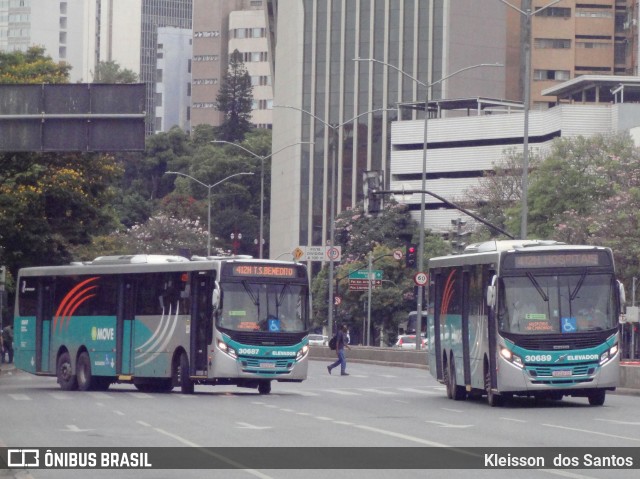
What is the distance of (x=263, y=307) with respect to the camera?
3297 centimetres

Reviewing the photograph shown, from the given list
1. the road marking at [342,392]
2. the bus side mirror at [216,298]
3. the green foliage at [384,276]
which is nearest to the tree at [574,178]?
the green foliage at [384,276]

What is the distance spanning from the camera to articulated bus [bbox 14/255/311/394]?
3269 centimetres

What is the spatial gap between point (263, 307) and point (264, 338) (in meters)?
0.67

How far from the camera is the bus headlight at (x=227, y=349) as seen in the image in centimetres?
3238

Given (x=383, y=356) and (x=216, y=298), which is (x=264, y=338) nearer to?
(x=216, y=298)

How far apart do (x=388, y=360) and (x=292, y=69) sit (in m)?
70.3

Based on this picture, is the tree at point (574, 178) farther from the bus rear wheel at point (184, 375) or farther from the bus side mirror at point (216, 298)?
the bus side mirror at point (216, 298)

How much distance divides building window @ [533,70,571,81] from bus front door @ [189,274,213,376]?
336 ft

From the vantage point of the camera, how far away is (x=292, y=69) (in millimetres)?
129375

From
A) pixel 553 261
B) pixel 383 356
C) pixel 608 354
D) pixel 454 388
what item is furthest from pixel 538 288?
pixel 383 356

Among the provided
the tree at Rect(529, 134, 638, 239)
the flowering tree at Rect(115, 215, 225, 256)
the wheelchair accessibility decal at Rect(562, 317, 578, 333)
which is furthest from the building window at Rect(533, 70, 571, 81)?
the wheelchair accessibility decal at Rect(562, 317, 578, 333)

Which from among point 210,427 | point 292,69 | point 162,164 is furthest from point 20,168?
point 162,164

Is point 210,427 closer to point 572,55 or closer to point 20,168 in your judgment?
point 20,168

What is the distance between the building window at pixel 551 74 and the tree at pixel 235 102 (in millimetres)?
34122
